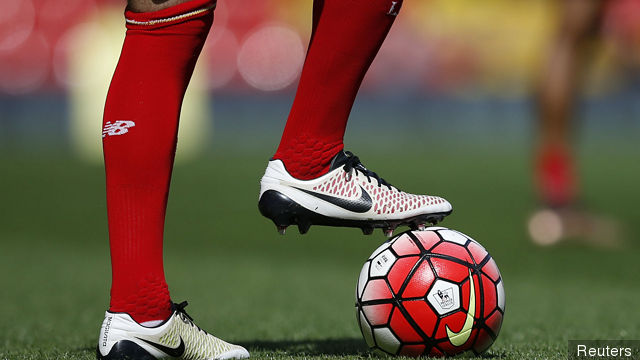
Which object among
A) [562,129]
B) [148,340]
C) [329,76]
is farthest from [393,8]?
[562,129]

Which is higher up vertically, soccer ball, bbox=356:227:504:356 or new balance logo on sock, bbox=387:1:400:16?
new balance logo on sock, bbox=387:1:400:16

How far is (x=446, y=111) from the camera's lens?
1864 centimetres

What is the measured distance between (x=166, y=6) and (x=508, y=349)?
130 centimetres

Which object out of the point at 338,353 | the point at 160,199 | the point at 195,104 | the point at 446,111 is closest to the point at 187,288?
the point at 338,353

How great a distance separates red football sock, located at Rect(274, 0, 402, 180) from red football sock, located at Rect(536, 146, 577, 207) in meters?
3.16

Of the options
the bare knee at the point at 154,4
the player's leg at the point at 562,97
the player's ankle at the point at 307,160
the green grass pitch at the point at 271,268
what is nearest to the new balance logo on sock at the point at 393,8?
the player's ankle at the point at 307,160

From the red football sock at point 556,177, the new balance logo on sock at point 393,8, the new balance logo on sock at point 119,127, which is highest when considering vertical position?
the new balance logo on sock at point 393,8

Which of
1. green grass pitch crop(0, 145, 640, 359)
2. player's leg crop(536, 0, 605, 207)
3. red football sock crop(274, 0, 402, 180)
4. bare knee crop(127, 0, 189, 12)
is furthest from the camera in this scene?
player's leg crop(536, 0, 605, 207)

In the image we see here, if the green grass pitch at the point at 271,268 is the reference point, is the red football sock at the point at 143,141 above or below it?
above

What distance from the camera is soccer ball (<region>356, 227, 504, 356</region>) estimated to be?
7.29ft

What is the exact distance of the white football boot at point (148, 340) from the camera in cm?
205

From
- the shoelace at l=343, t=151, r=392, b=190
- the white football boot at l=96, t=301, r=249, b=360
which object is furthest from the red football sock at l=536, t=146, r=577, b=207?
the white football boot at l=96, t=301, r=249, b=360

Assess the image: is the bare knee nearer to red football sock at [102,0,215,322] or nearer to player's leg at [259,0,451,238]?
red football sock at [102,0,215,322]

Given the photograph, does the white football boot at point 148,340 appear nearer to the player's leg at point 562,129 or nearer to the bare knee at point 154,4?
the bare knee at point 154,4
